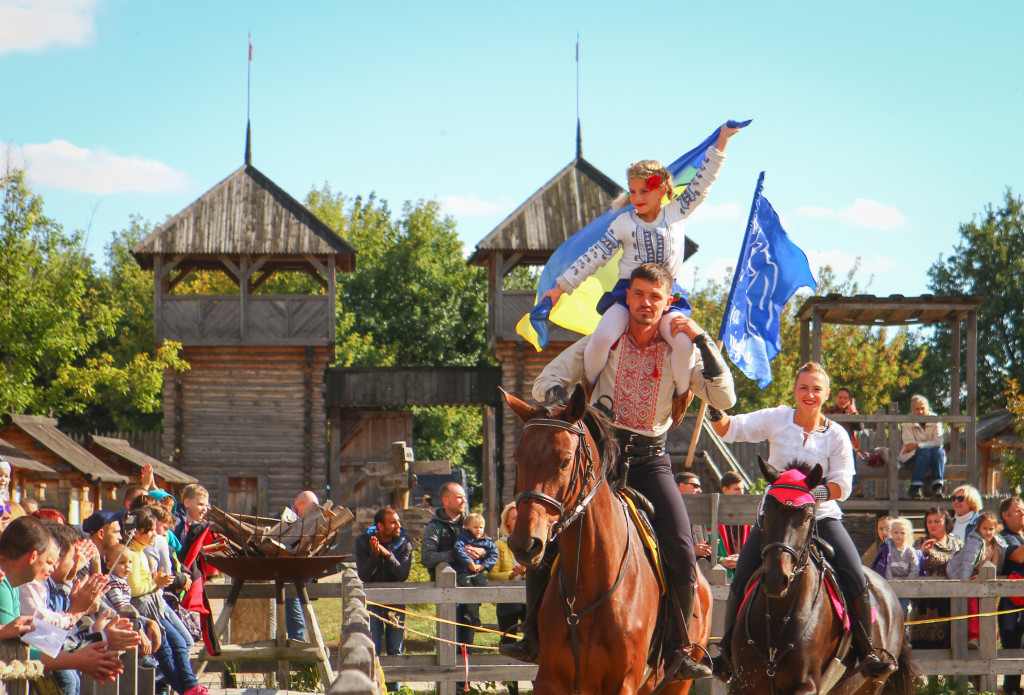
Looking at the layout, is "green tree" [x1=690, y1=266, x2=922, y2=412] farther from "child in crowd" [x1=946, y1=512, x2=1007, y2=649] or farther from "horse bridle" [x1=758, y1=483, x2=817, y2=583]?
"horse bridle" [x1=758, y1=483, x2=817, y2=583]

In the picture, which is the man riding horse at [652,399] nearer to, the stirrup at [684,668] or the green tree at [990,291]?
the stirrup at [684,668]

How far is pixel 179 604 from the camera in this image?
895 cm

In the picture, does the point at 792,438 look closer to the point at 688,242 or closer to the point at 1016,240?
the point at 688,242

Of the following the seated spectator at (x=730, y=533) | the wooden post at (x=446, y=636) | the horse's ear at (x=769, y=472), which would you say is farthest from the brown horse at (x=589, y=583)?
the seated spectator at (x=730, y=533)

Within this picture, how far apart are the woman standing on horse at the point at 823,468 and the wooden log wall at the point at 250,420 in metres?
24.9

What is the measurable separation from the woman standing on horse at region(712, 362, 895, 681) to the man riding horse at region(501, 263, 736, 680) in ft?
2.86

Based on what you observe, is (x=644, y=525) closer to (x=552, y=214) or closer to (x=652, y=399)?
(x=652, y=399)

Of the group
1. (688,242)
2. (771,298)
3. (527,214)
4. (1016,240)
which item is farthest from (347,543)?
(1016,240)

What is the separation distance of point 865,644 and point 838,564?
0.50 meters

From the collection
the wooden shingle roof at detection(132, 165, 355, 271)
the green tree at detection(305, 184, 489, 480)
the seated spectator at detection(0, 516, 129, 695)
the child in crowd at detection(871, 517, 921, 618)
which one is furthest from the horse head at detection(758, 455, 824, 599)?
the green tree at detection(305, 184, 489, 480)

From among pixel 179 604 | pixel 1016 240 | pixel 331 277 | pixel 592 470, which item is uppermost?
pixel 1016 240

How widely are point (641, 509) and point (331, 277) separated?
26640mm

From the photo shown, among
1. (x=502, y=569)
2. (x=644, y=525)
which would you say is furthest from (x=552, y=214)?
(x=644, y=525)

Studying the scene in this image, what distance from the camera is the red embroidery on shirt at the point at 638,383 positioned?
18.4 ft
